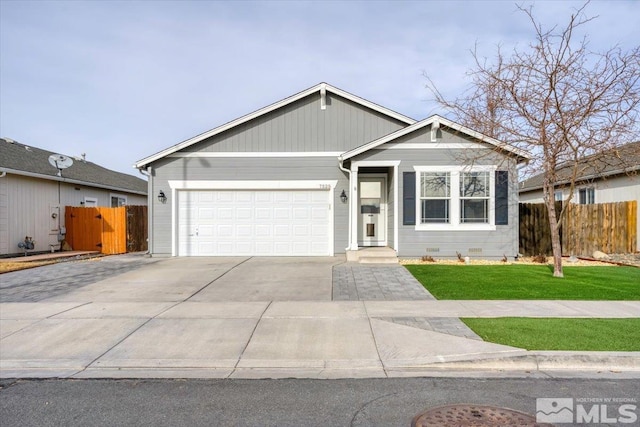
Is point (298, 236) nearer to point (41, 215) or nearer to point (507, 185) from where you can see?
point (507, 185)

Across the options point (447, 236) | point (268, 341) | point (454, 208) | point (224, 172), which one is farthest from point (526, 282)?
point (224, 172)

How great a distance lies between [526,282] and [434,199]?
485 cm

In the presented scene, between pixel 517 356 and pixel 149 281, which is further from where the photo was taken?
pixel 149 281

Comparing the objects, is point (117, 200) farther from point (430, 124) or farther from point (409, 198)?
point (430, 124)

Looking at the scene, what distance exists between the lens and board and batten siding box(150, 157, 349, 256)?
1648 centimetres

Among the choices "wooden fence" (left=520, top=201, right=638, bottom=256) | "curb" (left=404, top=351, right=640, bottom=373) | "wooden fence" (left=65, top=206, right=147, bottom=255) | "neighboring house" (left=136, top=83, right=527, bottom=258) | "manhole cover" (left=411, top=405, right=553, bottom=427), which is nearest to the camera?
"manhole cover" (left=411, top=405, right=553, bottom=427)

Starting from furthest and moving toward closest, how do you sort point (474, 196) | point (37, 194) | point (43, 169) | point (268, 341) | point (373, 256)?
1. point (43, 169)
2. point (37, 194)
3. point (474, 196)
4. point (373, 256)
5. point (268, 341)

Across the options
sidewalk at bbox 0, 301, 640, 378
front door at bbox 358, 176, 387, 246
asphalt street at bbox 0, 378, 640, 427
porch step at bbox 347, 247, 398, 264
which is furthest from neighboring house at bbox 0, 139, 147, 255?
asphalt street at bbox 0, 378, 640, 427

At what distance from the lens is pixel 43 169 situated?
62.6ft

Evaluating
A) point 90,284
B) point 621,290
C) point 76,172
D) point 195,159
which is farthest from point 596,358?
point 76,172

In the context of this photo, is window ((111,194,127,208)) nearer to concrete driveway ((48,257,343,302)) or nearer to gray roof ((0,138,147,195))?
gray roof ((0,138,147,195))

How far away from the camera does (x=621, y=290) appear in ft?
31.2

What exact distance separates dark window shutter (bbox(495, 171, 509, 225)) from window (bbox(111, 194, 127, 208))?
19540 millimetres

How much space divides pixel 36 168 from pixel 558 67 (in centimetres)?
1931
